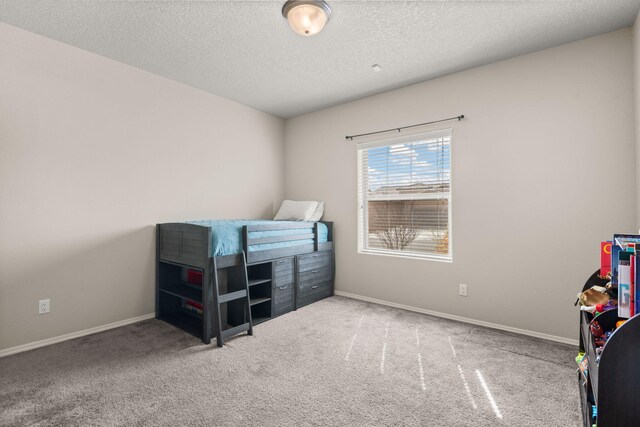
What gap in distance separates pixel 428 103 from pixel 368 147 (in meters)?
0.83

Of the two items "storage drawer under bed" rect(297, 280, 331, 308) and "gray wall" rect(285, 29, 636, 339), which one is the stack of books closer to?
"gray wall" rect(285, 29, 636, 339)

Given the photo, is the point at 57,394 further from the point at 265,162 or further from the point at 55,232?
the point at 265,162

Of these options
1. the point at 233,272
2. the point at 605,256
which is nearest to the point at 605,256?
the point at 605,256

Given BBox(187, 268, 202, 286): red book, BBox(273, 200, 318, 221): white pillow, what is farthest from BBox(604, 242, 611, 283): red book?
BBox(187, 268, 202, 286): red book

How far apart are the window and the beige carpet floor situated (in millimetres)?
996

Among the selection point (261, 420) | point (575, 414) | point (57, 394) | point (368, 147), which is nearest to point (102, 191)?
point (57, 394)

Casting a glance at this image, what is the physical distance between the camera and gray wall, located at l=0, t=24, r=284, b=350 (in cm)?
236

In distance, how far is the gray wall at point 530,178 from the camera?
2344 millimetres

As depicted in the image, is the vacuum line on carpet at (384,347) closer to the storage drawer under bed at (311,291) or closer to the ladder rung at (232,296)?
the storage drawer under bed at (311,291)

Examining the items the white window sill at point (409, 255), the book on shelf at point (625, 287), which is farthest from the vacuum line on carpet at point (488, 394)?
the white window sill at point (409, 255)

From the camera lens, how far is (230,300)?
2.71 m

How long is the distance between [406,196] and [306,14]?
214cm

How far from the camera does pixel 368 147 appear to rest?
12.3 ft

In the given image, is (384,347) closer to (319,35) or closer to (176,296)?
(176,296)
